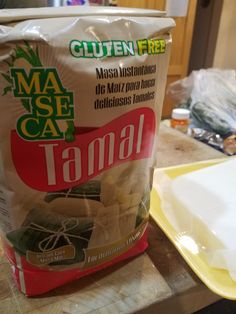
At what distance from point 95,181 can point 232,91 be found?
768 millimetres

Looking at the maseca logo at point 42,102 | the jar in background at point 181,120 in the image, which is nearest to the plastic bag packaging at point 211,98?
the jar in background at point 181,120

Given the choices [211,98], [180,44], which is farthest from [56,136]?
[180,44]

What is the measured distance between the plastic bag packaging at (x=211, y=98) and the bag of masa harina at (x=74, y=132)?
0.56 m

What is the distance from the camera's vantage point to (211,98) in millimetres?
896

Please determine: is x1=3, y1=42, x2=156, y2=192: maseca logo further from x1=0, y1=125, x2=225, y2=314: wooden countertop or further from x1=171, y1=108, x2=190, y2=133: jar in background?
x1=171, y1=108, x2=190, y2=133: jar in background

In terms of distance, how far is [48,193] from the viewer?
27 centimetres

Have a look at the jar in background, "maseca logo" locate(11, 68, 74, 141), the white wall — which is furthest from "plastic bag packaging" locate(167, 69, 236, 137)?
the white wall

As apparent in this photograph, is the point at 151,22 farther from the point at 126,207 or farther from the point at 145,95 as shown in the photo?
the point at 126,207

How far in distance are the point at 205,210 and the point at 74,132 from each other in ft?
0.77

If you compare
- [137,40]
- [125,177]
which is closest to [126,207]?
[125,177]

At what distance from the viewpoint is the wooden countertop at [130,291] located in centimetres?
29

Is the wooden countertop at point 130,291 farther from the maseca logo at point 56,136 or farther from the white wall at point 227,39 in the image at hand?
the white wall at point 227,39

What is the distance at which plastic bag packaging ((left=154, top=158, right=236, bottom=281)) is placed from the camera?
0.33m

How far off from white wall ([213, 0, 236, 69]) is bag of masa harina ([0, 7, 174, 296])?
5.82 ft
